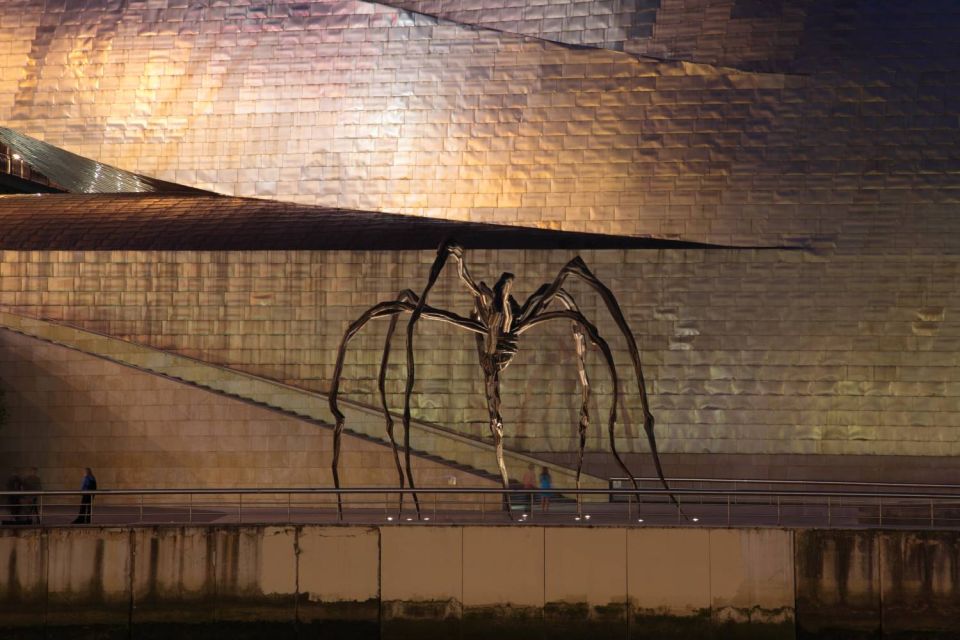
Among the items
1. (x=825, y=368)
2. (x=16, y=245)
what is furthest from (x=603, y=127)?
(x=16, y=245)

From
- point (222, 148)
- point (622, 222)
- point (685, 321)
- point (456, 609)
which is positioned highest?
point (222, 148)

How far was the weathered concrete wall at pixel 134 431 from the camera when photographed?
23.4 m

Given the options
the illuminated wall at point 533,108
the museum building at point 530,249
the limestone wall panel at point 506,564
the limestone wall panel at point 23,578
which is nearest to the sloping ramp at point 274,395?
the museum building at point 530,249

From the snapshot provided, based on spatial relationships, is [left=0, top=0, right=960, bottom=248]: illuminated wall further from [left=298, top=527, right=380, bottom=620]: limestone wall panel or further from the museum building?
[left=298, top=527, right=380, bottom=620]: limestone wall panel

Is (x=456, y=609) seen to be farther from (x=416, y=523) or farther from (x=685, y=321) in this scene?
(x=685, y=321)

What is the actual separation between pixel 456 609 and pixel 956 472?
11095 mm

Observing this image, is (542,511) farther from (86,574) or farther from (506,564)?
(86,574)

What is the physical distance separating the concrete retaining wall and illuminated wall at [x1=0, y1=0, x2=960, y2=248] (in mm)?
9655

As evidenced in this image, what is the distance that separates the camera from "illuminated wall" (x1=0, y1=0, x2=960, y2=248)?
24266 mm

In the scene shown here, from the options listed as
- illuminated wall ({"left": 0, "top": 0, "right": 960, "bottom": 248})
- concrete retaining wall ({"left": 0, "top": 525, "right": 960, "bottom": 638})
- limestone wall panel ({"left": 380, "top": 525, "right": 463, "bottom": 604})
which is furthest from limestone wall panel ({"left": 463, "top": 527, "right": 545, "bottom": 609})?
illuminated wall ({"left": 0, "top": 0, "right": 960, "bottom": 248})

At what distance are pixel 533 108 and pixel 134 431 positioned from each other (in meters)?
8.87

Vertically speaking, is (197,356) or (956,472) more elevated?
(197,356)

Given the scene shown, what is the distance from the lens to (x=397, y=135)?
25.9 meters

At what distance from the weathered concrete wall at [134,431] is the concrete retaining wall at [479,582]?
7039mm
